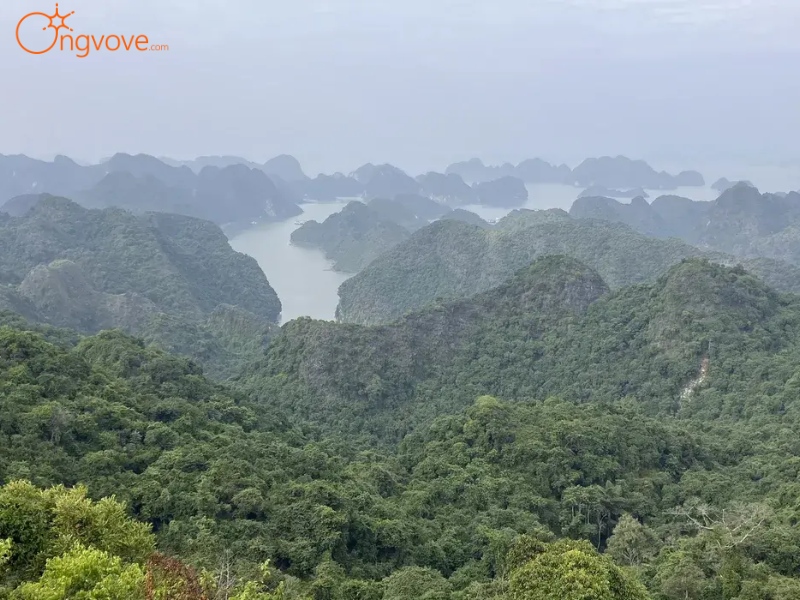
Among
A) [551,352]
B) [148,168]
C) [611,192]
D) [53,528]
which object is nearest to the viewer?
[53,528]

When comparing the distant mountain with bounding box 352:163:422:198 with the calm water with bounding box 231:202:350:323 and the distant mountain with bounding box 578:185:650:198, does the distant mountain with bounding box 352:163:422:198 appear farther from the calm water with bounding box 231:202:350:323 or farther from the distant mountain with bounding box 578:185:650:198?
the distant mountain with bounding box 578:185:650:198

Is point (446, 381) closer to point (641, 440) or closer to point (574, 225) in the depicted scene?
point (641, 440)

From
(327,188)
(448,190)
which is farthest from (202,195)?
(448,190)

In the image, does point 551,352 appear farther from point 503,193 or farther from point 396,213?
point 503,193

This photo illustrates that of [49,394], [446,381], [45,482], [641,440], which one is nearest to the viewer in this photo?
[45,482]

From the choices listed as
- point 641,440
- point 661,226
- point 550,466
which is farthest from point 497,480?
point 661,226

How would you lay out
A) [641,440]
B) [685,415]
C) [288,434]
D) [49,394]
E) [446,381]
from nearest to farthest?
[49,394] → [641,440] → [288,434] → [685,415] → [446,381]

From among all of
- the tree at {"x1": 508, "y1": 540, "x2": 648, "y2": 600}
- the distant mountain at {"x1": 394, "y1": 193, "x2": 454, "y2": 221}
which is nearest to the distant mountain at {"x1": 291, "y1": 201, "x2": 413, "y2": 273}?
the distant mountain at {"x1": 394, "y1": 193, "x2": 454, "y2": 221}

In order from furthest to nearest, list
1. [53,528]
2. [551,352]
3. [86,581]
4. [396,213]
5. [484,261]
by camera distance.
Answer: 1. [396,213]
2. [484,261]
3. [551,352]
4. [53,528]
5. [86,581]
